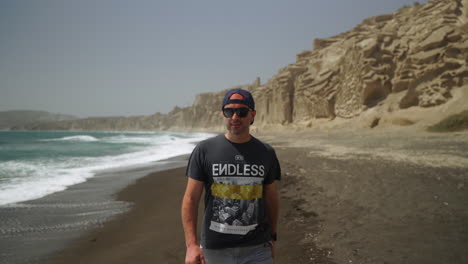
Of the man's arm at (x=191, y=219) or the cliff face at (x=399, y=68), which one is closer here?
the man's arm at (x=191, y=219)

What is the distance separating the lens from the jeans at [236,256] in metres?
1.69

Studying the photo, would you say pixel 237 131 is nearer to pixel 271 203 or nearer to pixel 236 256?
pixel 271 203

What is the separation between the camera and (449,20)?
24.5 metres

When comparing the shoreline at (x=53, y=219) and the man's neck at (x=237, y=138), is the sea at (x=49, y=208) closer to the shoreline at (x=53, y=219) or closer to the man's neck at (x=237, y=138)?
the shoreline at (x=53, y=219)

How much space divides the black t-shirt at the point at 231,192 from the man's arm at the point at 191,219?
0.06 meters

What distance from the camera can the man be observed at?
5.60ft

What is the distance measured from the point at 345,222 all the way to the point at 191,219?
11.2 ft

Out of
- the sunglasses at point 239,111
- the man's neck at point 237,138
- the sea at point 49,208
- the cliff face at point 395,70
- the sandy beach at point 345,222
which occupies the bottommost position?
the sea at point 49,208

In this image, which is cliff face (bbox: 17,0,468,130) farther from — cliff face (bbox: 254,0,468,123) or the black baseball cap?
the black baseball cap

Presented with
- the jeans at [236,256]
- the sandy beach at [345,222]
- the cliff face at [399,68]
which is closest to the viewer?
the jeans at [236,256]

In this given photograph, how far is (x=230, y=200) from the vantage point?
1729 millimetres

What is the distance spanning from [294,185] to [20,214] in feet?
21.7

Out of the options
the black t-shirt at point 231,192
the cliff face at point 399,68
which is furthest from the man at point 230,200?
the cliff face at point 399,68

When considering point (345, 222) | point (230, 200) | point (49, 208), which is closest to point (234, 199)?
point (230, 200)
